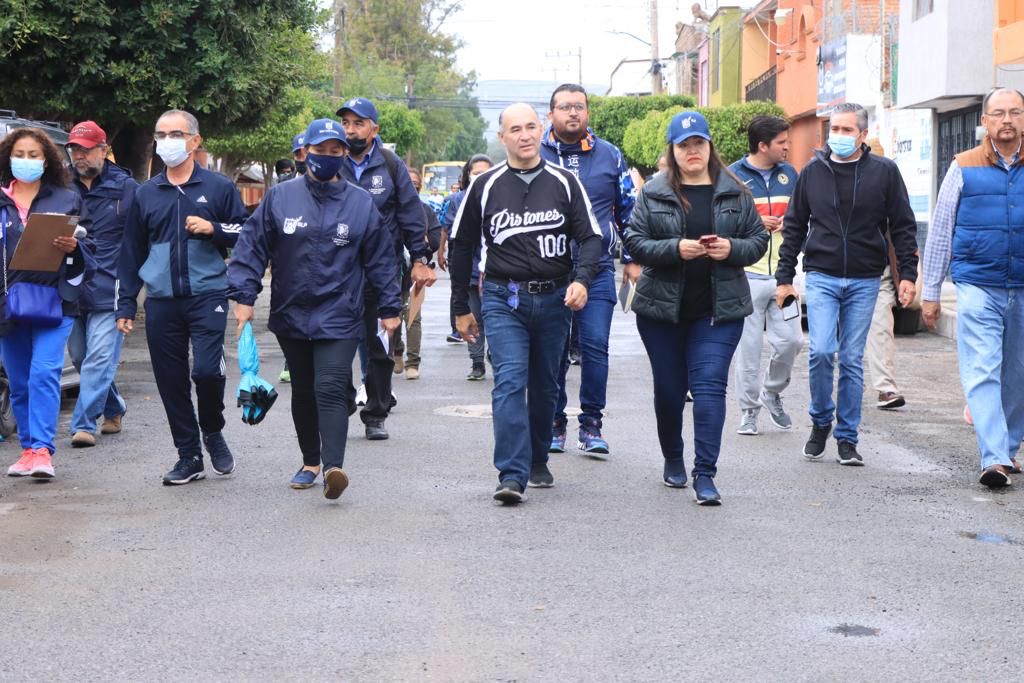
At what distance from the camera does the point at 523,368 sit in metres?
7.78

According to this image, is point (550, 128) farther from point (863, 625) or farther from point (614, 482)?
point (863, 625)

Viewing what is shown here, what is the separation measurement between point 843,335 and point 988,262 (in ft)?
3.24

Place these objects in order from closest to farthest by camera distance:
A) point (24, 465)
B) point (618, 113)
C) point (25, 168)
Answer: point (24, 465) → point (25, 168) → point (618, 113)

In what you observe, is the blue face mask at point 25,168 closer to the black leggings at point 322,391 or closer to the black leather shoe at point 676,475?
the black leggings at point 322,391

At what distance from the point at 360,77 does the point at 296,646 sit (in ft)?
251

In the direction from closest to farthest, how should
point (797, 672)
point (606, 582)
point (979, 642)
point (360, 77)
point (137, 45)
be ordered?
point (797, 672)
point (979, 642)
point (606, 582)
point (137, 45)
point (360, 77)

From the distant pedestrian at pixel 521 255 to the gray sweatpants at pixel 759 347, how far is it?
2.67 m

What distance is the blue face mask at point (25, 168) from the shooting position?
8711mm

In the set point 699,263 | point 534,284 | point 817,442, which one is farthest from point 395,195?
point 817,442

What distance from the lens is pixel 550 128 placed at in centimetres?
929

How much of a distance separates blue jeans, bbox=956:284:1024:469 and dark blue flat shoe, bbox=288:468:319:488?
3.49 metres

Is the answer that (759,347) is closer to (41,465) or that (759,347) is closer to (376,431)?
(376,431)

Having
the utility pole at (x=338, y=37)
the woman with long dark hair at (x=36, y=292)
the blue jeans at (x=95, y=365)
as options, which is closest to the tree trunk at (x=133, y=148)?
the blue jeans at (x=95, y=365)

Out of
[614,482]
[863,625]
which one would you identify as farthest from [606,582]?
[614,482]
